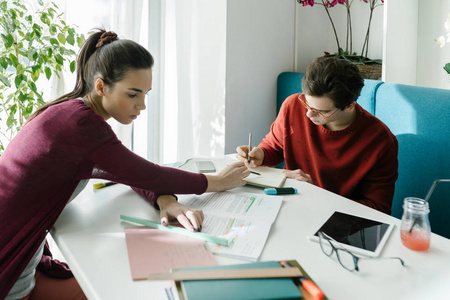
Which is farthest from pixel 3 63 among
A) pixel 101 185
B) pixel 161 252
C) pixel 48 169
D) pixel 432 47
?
pixel 432 47

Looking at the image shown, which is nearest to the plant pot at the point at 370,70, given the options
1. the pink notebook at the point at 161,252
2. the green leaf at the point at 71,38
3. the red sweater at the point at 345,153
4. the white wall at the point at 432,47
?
the white wall at the point at 432,47

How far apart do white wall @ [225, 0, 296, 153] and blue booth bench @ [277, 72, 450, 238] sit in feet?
2.38

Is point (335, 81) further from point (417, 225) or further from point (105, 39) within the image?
point (105, 39)

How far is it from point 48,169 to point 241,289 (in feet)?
1.94

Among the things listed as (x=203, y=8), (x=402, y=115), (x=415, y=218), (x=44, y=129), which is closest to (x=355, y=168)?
(x=402, y=115)

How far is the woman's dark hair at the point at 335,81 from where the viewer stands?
1368 mm

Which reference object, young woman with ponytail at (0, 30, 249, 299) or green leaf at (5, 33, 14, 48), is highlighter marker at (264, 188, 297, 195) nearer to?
young woman with ponytail at (0, 30, 249, 299)

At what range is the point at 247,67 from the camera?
2.33 metres

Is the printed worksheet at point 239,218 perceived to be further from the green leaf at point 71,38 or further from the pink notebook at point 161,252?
the green leaf at point 71,38

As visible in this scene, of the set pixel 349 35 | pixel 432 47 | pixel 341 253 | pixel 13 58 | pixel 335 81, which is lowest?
pixel 341 253

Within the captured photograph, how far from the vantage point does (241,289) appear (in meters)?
0.67

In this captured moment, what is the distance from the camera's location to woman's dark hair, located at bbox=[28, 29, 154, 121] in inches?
46.2

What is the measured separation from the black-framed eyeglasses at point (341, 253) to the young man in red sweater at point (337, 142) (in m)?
0.47

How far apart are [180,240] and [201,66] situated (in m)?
1.67
